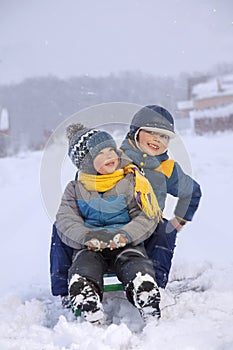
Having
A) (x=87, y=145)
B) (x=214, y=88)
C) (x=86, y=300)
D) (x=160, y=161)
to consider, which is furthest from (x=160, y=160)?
(x=214, y=88)

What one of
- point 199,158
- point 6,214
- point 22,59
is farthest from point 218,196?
point 22,59

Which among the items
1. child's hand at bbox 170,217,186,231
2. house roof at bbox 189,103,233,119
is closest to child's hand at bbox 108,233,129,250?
child's hand at bbox 170,217,186,231

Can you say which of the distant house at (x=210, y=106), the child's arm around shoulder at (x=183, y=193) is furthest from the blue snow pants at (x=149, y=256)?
the distant house at (x=210, y=106)

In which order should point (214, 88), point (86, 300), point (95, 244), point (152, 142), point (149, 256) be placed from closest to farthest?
1. point (86, 300)
2. point (95, 244)
3. point (149, 256)
4. point (152, 142)
5. point (214, 88)

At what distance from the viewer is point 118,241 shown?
1.07 meters

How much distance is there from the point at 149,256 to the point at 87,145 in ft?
0.99

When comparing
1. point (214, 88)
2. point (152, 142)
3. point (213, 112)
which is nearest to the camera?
point (152, 142)

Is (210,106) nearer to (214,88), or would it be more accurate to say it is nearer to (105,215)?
(214,88)

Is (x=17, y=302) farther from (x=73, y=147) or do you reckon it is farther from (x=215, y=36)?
(x=215, y=36)

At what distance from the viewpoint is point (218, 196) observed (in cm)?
225

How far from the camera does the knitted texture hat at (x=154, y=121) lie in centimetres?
125

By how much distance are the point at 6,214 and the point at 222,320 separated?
130 centimetres

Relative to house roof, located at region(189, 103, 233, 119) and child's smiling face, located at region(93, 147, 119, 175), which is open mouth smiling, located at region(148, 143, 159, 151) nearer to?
child's smiling face, located at region(93, 147, 119, 175)

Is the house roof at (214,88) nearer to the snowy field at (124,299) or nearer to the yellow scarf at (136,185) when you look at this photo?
the snowy field at (124,299)
